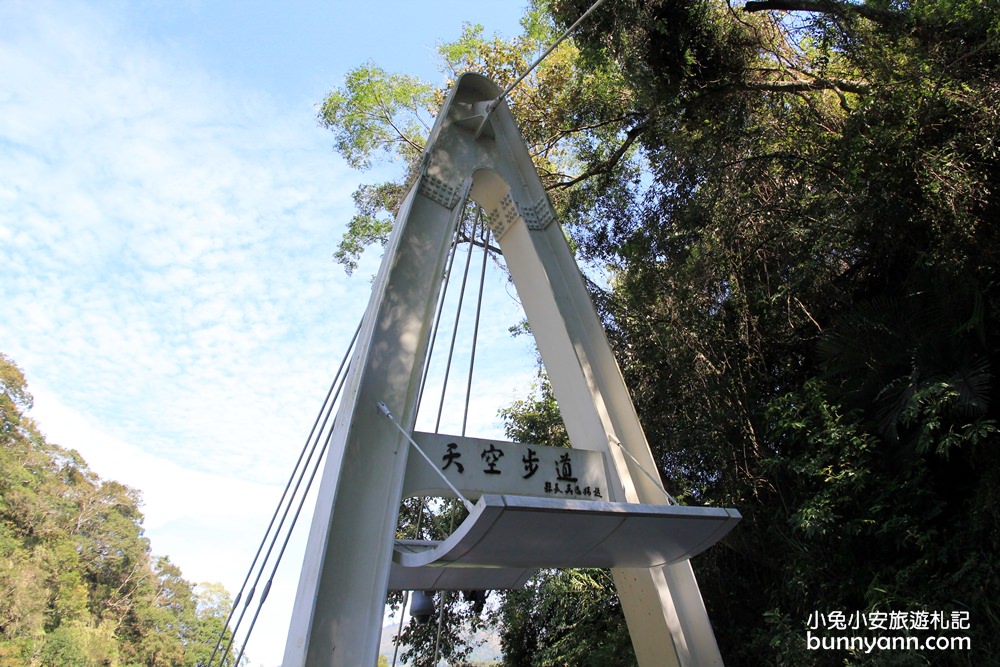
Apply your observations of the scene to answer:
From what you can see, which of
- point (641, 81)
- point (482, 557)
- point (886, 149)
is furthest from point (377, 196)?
point (482, 557)

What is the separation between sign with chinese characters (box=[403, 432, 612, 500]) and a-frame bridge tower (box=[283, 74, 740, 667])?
15 mm

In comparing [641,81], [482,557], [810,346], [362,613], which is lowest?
[362,613]

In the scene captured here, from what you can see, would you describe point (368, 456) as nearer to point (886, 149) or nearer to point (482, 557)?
point (482, 557)

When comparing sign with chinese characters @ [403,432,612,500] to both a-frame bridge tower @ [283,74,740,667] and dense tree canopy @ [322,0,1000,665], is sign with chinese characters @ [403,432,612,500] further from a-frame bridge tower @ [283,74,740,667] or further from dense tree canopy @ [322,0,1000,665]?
dense tree canopy @ [322,0,1000,665]

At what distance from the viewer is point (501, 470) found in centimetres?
454

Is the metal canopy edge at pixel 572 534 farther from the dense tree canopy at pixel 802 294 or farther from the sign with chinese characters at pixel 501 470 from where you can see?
the dense tree canopy at pixel 802 294

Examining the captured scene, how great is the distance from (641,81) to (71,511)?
20697 millimetres

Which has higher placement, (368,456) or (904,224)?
(904,224)

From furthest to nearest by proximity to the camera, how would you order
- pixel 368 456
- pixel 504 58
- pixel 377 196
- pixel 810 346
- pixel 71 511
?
pixel 71 511 < pixel 377 196 < pixel 504 58 < pixel 810 346 < pixel 368 456

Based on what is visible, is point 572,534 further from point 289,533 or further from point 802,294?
point 802,294

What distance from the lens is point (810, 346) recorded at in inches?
287

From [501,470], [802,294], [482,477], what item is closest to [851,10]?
[802,294]

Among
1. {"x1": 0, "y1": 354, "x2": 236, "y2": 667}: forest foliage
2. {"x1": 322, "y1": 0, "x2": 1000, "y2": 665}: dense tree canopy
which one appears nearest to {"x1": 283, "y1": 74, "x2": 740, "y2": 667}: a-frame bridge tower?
{"x1": 322, "y1": 0, "x2": 1000, "y2": 665}: dense tree canopy

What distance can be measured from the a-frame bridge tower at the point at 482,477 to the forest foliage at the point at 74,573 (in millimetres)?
15807
